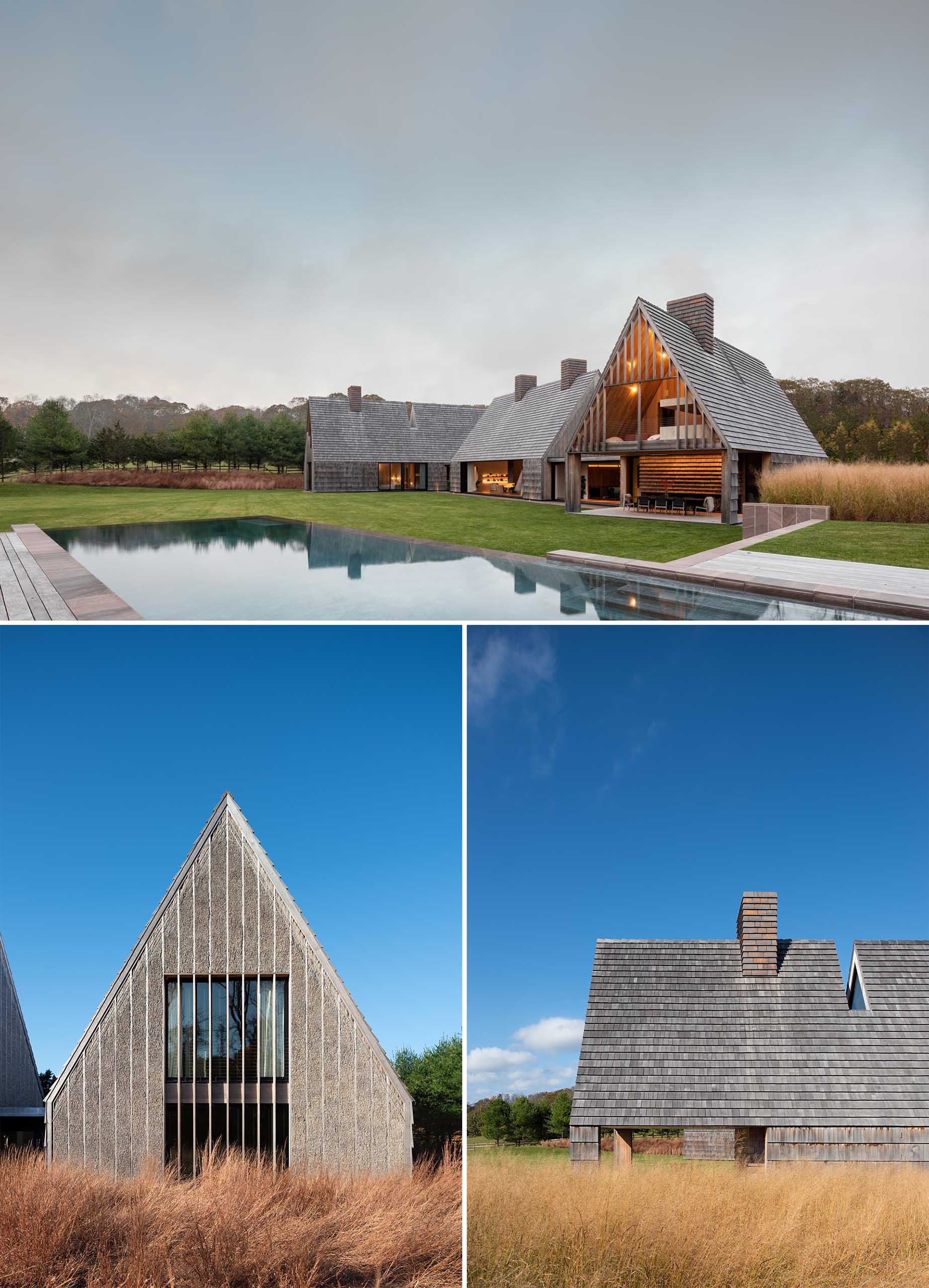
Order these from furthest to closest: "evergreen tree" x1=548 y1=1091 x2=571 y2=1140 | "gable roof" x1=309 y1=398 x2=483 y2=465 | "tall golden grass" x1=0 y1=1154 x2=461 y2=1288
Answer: "gable roof" x1=309 y1=398 x2=483 y2=465 → "evergreen tree" x1=548 y1=1091 x2=571 y2=1140 → "tall golden grass" x1=0 y1=1154 x2=461 y2=1288

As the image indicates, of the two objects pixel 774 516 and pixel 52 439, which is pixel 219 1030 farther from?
pixel 52 439

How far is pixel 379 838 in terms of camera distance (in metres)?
8.73

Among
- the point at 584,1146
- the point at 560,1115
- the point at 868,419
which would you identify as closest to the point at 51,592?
the point at 560,1115

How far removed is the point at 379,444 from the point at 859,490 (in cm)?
A: 3022

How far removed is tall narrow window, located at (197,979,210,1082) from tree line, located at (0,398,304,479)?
4972 centimetres

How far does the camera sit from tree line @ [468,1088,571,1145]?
5.90m

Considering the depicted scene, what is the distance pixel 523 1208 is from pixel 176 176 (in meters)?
31.0

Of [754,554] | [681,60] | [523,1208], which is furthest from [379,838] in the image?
[681,60]

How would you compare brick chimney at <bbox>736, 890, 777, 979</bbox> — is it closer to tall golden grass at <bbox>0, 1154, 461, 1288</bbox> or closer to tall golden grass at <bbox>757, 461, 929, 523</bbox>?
tall golden grass at <bbox>0, 1154, 461, 1288</bbox>

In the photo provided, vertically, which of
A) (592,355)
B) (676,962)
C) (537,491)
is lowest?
(676,962)

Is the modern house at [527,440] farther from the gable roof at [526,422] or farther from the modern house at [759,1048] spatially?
the modern house at [759,1048]

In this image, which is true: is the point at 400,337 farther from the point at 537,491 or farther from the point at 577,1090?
the point at 577,1090

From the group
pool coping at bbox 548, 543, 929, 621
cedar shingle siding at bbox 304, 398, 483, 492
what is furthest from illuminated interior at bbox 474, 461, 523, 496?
pool coping at bbox 548, 543, 929, 621

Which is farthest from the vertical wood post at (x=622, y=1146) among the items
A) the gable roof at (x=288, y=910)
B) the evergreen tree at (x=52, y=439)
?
the evergreen tree at (x=52, y=439)
